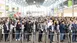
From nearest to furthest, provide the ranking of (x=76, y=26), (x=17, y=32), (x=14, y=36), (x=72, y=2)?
(x=76, y=26), (x=17, y=32), (x=14, y=36), (x=72, y=2)

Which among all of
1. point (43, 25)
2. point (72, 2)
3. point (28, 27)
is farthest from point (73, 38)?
point (72, 2)

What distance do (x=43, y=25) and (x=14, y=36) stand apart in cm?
271

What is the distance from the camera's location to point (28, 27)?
1213 centimetres

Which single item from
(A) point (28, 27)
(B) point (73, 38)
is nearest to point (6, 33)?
(A) point (28, 27)

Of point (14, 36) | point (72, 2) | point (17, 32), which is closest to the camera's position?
point (17, 32)

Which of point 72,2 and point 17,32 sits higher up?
point 72,2

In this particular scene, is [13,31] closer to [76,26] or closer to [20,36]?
[20,36]

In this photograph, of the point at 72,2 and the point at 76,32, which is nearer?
the point at 76,32

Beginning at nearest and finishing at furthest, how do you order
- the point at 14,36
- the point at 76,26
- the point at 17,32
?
the point at 76,26, the point at 17,32, the point at 14,36

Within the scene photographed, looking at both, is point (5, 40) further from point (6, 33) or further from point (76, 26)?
point (76, 26)

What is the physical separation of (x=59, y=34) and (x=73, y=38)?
3.43 feet

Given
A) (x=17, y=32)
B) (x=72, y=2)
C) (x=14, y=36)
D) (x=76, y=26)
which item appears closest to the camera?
(x=76, y=26)

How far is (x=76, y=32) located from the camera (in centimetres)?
1184

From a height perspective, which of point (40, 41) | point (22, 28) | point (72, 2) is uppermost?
point (72, 2)
